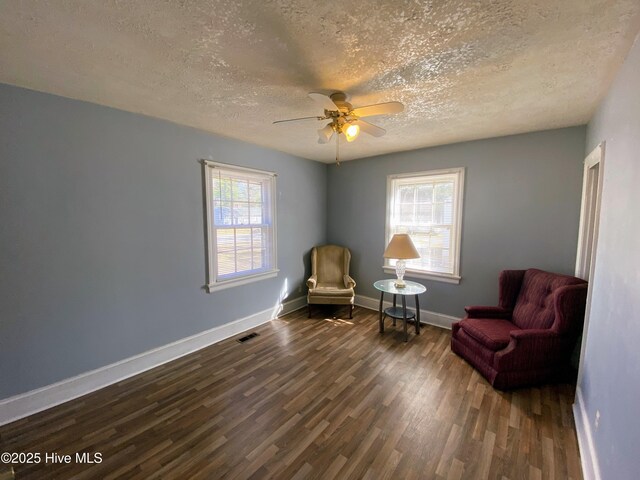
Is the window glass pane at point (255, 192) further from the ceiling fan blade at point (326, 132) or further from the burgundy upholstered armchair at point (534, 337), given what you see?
the burgundy upholstered armchair at point (534, 337)

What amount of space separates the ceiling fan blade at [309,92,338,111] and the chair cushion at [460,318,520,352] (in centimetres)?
242

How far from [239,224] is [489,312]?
3.12 m

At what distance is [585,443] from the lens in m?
1.61

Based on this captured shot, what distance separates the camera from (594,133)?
224 centimetres

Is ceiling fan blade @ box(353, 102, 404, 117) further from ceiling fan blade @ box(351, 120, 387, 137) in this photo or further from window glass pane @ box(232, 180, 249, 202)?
window glass pane @ box(232, 180, 249, 202)

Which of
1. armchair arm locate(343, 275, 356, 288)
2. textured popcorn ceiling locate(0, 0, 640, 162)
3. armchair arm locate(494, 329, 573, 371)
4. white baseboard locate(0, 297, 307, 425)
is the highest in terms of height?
textured popcorn ceiling locate(0, 0, 640, 162)

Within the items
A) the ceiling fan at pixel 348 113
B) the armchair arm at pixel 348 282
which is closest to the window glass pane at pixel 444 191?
the armchair arm at pixel 348 282

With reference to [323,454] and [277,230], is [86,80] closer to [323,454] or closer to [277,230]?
[277,230]

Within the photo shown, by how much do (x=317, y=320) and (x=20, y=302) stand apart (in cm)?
296

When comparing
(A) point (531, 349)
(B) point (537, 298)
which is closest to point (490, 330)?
(A) point (531, 349)

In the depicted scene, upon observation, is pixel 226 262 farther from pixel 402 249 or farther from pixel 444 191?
pixel 444 191

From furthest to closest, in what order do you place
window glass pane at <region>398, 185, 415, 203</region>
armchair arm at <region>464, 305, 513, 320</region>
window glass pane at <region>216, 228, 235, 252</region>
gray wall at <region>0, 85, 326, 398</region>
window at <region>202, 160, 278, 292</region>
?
window glass pane at <region>398, 185, 415, 203</region> < window glass pane at <region>216, 228, 235, 252</region> < window at <region>202, 160, 278, 292</region> < armchair arm at <region>464, 305, 513, 320</region> < gray wall at <region>0, 85, 326, 398</region>

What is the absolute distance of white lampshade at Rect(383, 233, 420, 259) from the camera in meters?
3.21

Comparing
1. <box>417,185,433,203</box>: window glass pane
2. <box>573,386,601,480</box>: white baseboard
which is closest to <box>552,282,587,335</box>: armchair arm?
<box>573,386,601,480</box>: white baseboard
